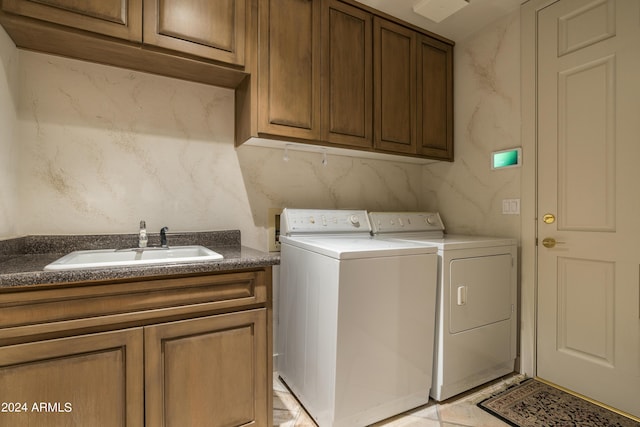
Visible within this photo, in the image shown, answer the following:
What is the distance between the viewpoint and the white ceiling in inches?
81.1

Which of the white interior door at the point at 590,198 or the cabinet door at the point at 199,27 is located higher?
the cabinet door at the point at 199,27

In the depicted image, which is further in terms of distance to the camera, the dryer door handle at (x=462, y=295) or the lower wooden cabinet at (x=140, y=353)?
the dryer door handle at (x=462, y=295)

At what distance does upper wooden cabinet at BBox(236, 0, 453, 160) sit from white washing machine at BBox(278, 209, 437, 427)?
744 mm

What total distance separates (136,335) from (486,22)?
280 centimetres

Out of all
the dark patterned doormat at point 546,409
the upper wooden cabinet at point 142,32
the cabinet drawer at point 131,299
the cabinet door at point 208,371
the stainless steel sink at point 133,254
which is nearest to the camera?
the cabinet drawer at point 131,299

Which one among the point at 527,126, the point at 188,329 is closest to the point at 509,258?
the point at 527,126

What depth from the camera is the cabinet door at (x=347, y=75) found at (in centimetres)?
196

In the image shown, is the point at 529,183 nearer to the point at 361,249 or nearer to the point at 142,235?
the point at 361,249

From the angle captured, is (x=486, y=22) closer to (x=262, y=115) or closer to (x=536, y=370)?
(x=262, y=115)

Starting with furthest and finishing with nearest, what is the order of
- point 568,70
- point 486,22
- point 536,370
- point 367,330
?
1. point 486,22
2. point 536,370
3. point 568,70
4. point 367,330

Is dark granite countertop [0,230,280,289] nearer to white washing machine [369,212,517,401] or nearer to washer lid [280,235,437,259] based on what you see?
washer lid [280,235,437,259]

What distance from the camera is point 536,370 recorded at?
202cm

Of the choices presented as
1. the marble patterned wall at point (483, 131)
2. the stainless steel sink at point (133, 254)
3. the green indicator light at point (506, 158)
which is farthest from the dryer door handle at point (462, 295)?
the stainless steel sink at point (133, 254)

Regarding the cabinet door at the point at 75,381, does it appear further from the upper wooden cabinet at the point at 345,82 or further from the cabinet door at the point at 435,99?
the cabinet door at the point at 435,99
